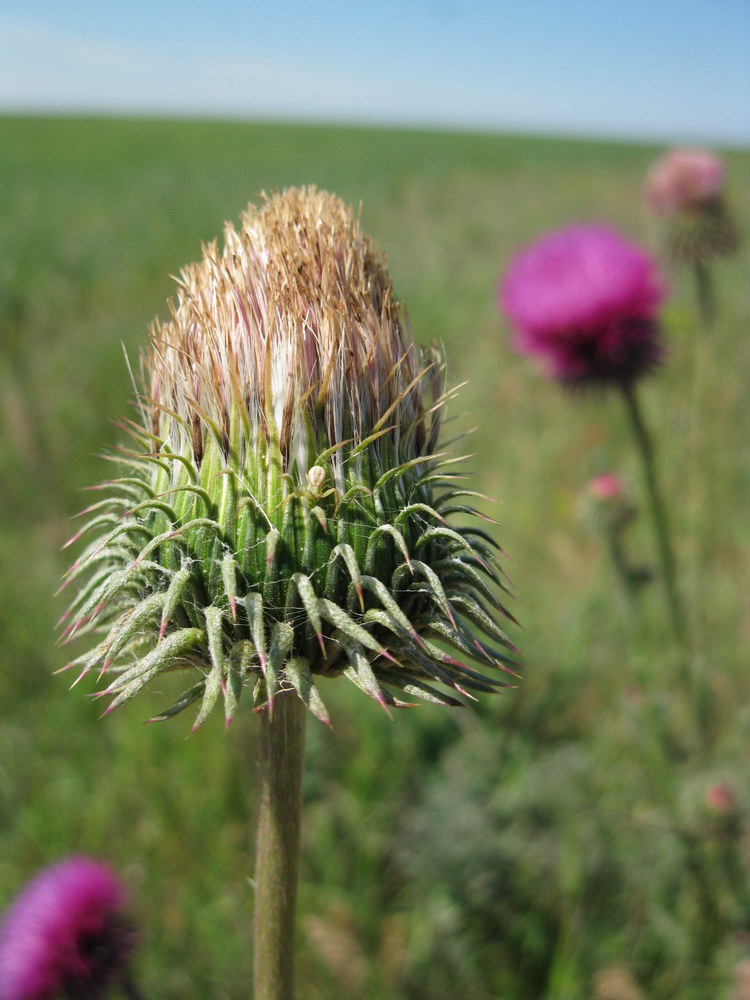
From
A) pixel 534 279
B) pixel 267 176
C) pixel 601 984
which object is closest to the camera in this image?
pixel 601 984

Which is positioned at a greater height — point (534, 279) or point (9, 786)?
point (534, 279)

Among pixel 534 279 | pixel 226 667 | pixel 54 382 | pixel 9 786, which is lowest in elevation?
pixel 9 786

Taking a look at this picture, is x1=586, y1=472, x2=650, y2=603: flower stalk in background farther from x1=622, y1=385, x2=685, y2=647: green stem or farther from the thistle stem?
the thistle stem

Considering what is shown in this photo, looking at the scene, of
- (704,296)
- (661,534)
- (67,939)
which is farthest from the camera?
(704,296)

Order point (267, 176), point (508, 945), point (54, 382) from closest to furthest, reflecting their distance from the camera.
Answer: point (508, 945)
point (54, 382)
point (267, 176)

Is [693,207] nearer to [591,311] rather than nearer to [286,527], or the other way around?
[591,311]

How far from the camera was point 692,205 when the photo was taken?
5.15 metres

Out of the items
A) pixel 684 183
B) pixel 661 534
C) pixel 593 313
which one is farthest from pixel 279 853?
pixel 684 183

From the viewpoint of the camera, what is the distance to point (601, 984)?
3230mm

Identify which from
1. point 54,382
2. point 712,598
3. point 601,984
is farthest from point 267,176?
point 601,984

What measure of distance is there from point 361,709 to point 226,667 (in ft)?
9.41

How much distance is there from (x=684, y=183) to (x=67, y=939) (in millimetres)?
5277

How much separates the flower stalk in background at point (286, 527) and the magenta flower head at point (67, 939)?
1.15 meters

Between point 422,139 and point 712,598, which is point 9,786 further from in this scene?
point 422,139
